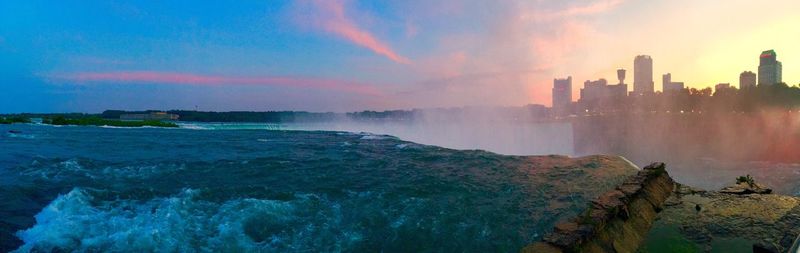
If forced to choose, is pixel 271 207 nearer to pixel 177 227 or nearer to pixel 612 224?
pixel 177 227

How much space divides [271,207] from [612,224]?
927cm

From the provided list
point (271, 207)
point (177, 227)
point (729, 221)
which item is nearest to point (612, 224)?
point (729, 221)

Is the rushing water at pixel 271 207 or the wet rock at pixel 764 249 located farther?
the rushing water at pixel 271 207

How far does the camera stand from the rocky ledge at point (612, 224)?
780cm

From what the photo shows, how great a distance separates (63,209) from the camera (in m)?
10.6

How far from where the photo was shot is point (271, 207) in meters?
11.5

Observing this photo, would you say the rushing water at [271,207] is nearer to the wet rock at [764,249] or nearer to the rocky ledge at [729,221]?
the rocky ledge at [729,221]

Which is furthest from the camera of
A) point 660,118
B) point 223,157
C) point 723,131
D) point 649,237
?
point 660,118

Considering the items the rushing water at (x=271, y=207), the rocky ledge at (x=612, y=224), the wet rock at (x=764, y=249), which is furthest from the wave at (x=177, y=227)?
the wet rock at (x=764, y=249)

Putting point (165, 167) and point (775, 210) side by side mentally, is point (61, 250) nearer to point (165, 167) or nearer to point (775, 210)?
point (165, 167)

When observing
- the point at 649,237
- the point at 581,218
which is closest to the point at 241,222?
the point at 581,218

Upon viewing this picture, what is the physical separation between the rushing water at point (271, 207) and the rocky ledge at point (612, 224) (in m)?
1.25

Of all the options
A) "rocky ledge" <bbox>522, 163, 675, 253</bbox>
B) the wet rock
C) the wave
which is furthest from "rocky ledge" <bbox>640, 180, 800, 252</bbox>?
the wave

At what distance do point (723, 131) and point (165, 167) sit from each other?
209 feet
